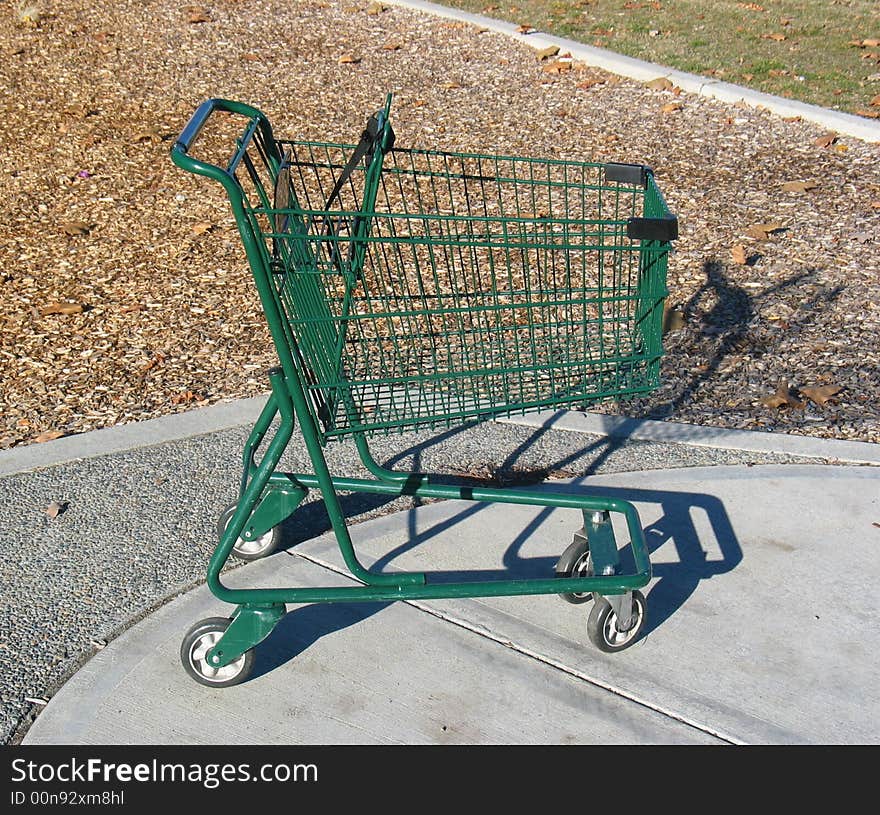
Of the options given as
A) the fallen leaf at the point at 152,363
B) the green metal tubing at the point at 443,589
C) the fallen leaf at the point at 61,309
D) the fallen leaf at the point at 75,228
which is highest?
the green metal tubing at the point at 443,589

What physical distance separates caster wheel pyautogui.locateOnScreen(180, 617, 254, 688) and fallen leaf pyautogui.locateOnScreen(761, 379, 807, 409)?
2.59m

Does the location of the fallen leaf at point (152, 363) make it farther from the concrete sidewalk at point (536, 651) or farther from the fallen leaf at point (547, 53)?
the fallen leaf at point (547, 53)

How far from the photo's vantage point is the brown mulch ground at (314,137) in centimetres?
500

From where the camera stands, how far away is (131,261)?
20.7ft

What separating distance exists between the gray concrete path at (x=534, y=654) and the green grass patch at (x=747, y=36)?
5591 millimetres

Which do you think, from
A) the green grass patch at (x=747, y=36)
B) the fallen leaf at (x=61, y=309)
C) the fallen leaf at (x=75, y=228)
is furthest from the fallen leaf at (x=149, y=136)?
the green grass patch at (x=747, y=36)

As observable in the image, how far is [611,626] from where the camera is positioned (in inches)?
130

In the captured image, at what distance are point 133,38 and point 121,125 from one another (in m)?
2.07

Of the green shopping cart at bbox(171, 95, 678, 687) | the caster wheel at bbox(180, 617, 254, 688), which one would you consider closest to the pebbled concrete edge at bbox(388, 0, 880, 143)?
the green shopping cart at bbox(171, 95, 678, 687)

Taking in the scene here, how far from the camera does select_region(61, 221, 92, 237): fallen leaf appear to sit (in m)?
6.64

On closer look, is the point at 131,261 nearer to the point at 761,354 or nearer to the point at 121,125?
the point at 121,125

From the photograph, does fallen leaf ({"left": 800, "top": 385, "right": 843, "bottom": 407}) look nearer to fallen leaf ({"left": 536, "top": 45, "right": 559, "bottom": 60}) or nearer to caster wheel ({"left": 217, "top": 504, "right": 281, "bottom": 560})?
caster wheel ({"left": 217, "top": 504, "right": 281, "bottom": 560})

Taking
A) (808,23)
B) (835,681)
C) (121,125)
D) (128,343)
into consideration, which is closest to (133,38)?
(121,125)

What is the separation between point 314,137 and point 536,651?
5.71 meters
